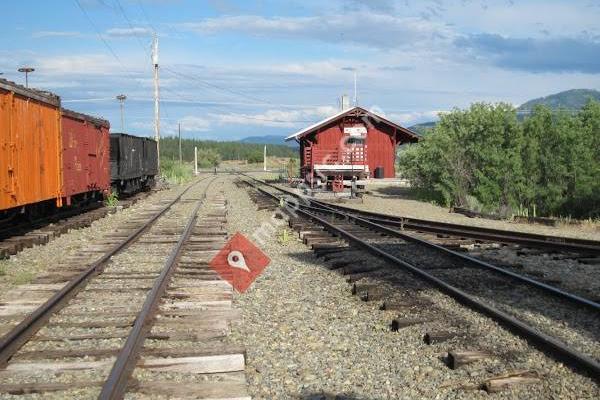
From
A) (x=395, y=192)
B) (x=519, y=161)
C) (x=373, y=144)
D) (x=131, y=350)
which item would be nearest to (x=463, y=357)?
(x=131, y=350)

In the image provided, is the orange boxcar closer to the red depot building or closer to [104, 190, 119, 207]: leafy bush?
[104, 190, 119, 207]: leafy bush

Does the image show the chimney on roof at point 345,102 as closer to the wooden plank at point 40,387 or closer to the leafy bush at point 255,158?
the wooden plank at point 40,387

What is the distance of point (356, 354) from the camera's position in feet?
20.0

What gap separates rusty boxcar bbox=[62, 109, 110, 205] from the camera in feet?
58.7

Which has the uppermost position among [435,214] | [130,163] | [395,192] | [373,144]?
[373,144]

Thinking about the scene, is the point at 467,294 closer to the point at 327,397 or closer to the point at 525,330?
the point at 525,330

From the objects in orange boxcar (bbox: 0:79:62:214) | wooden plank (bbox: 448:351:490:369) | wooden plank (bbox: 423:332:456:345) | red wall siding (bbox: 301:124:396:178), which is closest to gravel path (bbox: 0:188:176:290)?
orange boxcar (bbox: 0:79:62:214)

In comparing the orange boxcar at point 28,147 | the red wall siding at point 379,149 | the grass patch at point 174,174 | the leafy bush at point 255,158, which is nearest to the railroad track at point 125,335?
the orange boxcar at point 28,147

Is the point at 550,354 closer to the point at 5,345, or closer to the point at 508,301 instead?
the point at 508,301

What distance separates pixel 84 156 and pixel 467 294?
1521 centimetres

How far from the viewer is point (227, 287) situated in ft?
28.6

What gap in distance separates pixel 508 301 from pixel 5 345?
546 centimetres

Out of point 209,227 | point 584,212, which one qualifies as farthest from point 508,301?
point 584,212

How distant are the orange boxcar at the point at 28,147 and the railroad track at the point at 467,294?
572 cm
